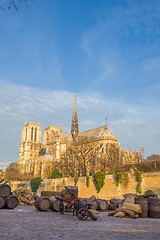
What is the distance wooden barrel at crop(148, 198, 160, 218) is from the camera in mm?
11828

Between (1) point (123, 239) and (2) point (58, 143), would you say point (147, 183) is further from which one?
(2) point (58, 143)

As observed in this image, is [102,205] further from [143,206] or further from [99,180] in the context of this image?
[99,180]

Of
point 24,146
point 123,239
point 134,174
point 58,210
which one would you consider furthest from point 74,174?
point 24,146

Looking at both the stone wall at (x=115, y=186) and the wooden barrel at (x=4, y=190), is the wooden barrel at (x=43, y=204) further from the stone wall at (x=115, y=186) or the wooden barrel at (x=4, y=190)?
the stone wall at (x=115, y=186)

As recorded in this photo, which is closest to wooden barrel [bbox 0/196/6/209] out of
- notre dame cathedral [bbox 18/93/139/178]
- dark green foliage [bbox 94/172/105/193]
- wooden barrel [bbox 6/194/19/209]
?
wooden barrel [bbox 6/194/19/209]

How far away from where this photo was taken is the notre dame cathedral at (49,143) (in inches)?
2776

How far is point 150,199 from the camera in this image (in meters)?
12.2

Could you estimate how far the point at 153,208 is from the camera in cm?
1196

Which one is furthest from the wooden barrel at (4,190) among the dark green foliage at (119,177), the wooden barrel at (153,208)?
the dark green foliage at (119,177)

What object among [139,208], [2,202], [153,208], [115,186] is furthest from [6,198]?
[115,186]

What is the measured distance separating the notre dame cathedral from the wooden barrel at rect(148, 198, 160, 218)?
134 ft

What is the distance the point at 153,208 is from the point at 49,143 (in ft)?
286

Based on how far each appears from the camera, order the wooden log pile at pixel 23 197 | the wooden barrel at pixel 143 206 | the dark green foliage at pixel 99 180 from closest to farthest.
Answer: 1. the wooden barrel at pixel 143 206
2. the wooden log pile at pixel 23 197
3. the dark green foliage at pixel 99 180

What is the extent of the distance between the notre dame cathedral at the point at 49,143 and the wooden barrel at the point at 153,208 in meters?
40.9
